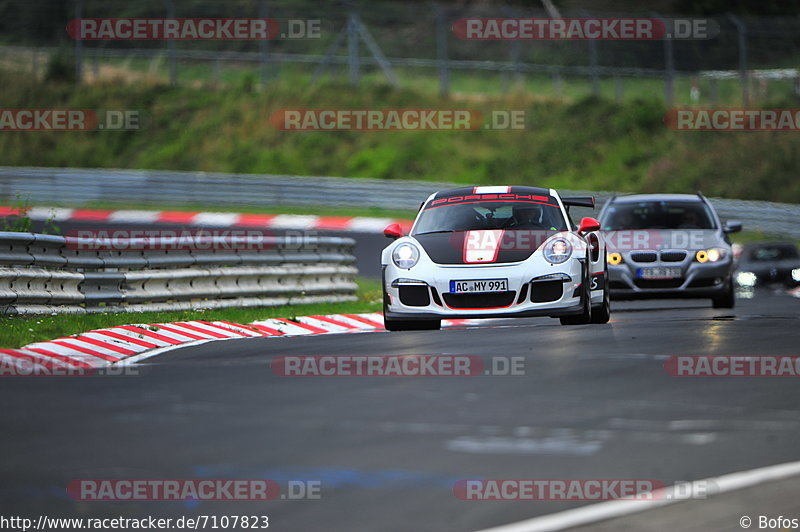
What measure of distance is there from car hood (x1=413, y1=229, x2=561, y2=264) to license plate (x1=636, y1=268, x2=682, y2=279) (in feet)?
11.6

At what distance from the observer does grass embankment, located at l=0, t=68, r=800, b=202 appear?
38594 mm

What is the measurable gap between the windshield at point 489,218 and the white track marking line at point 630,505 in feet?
23.2

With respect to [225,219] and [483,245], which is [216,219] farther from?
[483,245]

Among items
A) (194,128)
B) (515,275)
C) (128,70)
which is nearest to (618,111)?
(194,128)

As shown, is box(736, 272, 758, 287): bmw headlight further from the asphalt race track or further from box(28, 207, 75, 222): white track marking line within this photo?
box(28, 207, 75, 222): white track marking line

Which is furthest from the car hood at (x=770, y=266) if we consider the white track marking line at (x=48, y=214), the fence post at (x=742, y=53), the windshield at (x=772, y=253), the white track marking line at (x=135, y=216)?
the white track marking line at (x=48, y=214)

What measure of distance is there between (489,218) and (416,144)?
2827 cm

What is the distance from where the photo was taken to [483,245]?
1283cm

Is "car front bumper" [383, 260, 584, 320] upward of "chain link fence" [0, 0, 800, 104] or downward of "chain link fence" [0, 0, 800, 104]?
downward

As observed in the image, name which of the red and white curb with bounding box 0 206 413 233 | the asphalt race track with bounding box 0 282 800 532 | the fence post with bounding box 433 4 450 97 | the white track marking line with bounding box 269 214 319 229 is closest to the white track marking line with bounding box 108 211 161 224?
the red and white curb with bounding box 0 206 413 233

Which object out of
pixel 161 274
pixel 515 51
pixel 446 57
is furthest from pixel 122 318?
pixel 446 57

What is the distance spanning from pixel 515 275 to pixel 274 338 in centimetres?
221

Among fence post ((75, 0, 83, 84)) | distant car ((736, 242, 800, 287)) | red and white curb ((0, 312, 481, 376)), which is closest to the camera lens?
red and white curb ((0, 312, 481, 376))

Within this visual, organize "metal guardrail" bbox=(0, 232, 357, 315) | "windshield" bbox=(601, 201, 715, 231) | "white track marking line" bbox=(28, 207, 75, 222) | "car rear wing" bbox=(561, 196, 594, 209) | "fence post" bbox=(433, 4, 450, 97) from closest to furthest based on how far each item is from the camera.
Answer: "metal guardrail" bbox=(0, 232, 357, 315) → "car rear wing" bbox=(561, 196, 594, 209) → "windshield" bbox=(601, 201, 715, 231) → "white track marking line" bbox=(28, 207, 75, 222) → "fence post" bbox=(433, 4, 450, 97)
